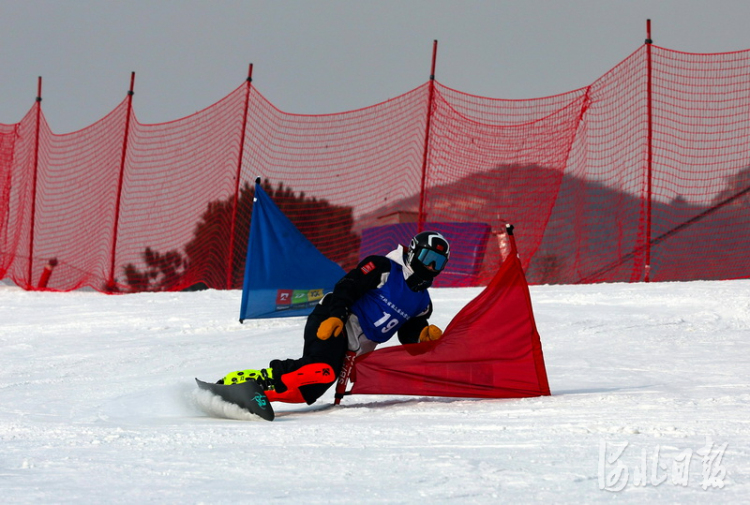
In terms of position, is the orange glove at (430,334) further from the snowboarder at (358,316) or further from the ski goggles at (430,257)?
the ski goggles at (430,257)

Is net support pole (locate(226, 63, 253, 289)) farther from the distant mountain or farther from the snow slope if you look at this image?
the snow slope

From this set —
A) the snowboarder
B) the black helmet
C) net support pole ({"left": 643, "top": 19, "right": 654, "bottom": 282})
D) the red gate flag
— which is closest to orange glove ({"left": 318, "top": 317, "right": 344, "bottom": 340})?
the snowboarder

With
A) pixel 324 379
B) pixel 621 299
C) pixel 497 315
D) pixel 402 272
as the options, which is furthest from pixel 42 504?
pixel 621 299

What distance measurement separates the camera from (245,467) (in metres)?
2.43

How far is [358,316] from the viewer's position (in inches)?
179

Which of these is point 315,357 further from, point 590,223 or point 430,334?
point 590,223

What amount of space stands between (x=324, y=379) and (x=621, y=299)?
18.4 feet

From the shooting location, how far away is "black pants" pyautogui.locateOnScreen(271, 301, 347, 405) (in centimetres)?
438

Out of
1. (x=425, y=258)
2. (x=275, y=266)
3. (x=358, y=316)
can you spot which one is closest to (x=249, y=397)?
(x=358, y=316)

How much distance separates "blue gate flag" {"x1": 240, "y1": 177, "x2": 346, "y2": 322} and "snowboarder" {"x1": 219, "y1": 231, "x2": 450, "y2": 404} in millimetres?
4051

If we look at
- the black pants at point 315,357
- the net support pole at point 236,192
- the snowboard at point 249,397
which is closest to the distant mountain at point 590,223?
the net support pole at point 236,192

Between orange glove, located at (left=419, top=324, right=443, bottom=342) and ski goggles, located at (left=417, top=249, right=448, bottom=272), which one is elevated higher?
ski goggles, located at (left=417, top=249, right=448, bottom=272)

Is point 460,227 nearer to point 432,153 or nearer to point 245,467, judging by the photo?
point 432,153

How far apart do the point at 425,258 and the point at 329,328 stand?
2.16 ft
